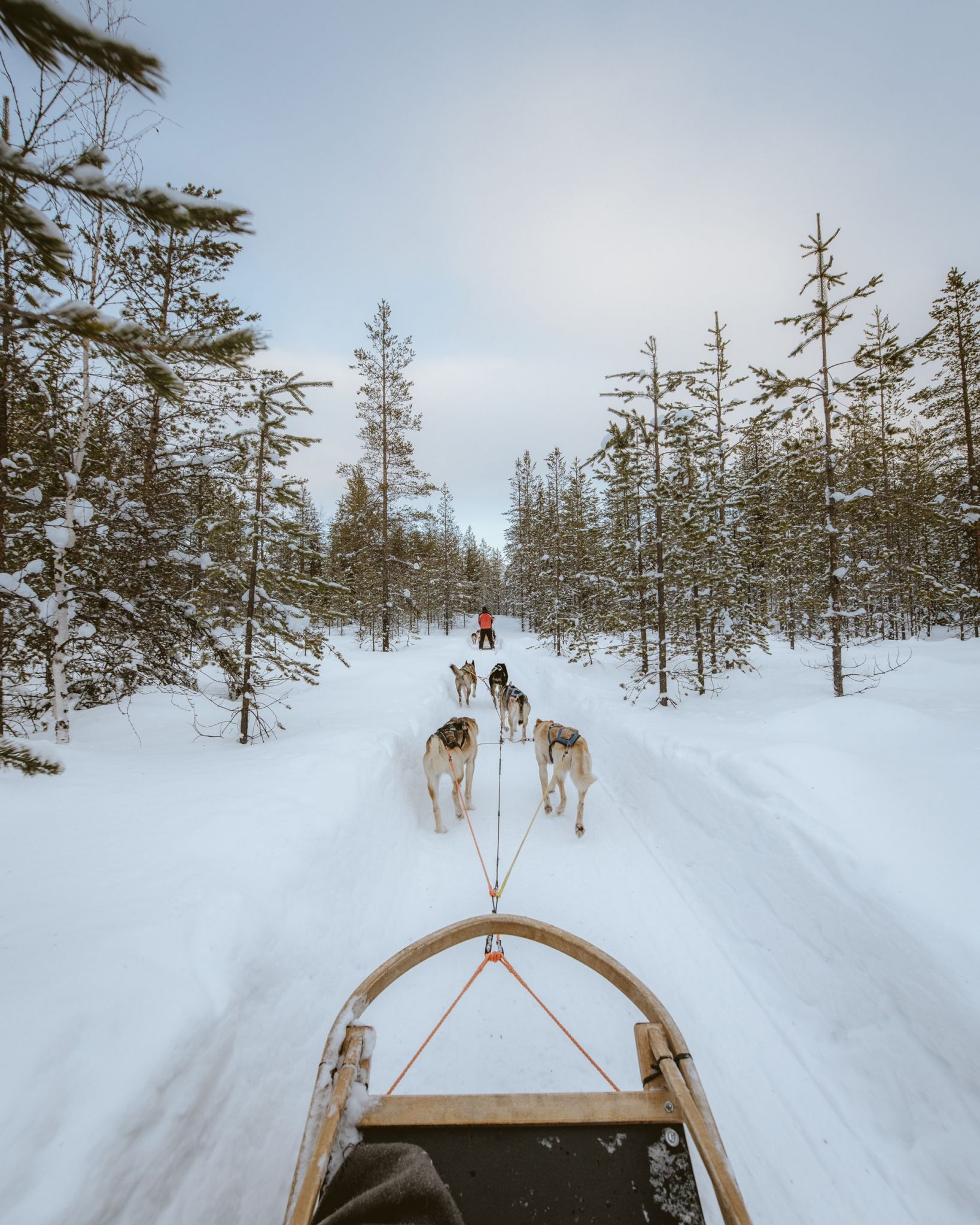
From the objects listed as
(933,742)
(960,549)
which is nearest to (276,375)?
(933,742)

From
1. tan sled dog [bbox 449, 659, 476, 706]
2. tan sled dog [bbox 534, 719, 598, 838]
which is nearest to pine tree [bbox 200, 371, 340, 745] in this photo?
tan sled dog [bbox 534, 719, 598, 838]

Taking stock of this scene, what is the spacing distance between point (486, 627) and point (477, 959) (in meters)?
19.7

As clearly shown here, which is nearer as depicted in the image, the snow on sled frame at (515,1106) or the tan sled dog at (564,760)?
the snow on sled frame at (515,1106)

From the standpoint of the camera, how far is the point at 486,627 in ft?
76.1

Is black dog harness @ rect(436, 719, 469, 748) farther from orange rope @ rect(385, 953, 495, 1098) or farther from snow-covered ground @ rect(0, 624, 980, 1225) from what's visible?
orange rope @ rect(385, 953, 495, 1098)

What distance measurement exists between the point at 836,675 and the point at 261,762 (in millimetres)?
9168

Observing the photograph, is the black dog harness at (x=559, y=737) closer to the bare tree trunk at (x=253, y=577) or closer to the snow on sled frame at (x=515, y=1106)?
the snow on sled frame at (x=515, y=1106)

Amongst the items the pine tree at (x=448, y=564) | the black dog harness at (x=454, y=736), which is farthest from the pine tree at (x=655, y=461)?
the pine tree at (x=448, y=564)

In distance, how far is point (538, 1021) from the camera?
3.04 m

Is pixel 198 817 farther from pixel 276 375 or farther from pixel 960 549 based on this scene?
→ pixel 960 549

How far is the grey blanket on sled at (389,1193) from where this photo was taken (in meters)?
1.34

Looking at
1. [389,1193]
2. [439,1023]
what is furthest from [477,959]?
[389,1193]

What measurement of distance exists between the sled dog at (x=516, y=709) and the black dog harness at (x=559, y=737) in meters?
3.07

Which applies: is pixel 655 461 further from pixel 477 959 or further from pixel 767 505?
pixel 477 959
